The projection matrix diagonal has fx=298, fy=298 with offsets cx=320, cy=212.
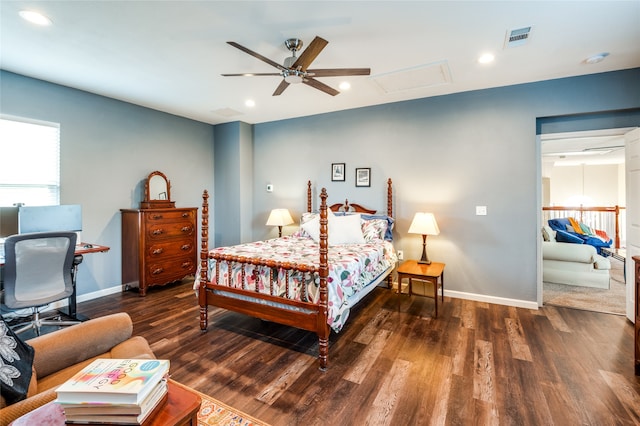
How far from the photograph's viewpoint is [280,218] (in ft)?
16.1

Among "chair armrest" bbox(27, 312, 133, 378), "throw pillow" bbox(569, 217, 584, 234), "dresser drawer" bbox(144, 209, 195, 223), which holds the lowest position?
"chair armrest" bbox(27, 312, 133, 378)

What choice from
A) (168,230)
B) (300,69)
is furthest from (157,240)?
(300,69)

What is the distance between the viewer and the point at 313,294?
8.02 feet

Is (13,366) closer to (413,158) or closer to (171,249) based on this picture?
(171,249)

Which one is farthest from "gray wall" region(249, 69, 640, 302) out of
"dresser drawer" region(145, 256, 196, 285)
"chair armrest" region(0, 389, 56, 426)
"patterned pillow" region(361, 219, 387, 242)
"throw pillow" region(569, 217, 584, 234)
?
"chair armrest" region(0, 389, 56, 426)

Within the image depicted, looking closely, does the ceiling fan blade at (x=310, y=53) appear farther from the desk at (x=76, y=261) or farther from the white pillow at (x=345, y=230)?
the desk at (x=76, y=261)

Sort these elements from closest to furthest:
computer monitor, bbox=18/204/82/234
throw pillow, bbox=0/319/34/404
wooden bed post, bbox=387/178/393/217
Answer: throw pillow, bbox=0/319/34/404
computer monitor, bbox=18/204/82/234
wooden bed post, bbox=387/178/393/217

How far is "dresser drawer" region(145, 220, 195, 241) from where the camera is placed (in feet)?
13.4

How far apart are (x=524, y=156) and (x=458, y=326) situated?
7.15ft

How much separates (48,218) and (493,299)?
518cm

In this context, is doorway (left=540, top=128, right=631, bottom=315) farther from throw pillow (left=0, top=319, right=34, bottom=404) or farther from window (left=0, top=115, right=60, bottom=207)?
window (left=0, top=115, right=60, bottom=207)

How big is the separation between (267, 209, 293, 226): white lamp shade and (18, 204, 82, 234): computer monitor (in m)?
2.47

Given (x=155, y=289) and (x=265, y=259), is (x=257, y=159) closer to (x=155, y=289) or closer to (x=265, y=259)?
(x=155, y=289)

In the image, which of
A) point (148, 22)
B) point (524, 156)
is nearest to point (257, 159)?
point (148, 22)
